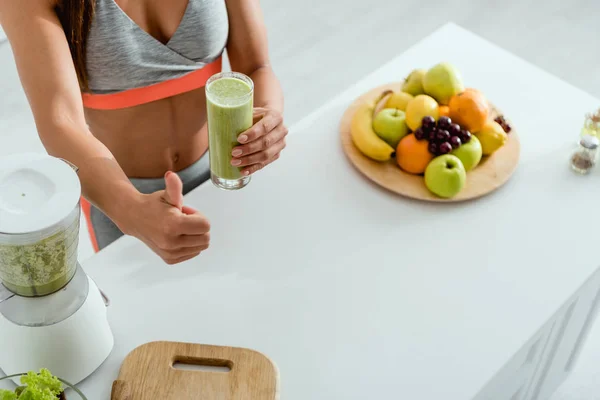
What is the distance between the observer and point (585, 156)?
156 cm

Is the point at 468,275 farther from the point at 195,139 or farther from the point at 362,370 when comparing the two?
the point at 195,139

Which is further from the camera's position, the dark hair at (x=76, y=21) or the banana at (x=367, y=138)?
the banana at (x=367, y=138)

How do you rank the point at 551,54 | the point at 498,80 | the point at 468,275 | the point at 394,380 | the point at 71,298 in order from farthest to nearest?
the point at 551,54, the point at 498,80, the point at 468,275, the point at 394,380, the point at 71,298

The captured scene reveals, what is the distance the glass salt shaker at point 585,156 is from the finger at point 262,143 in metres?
0.65

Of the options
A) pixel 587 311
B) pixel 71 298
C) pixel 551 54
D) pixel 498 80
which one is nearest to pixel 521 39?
pixel 551 54

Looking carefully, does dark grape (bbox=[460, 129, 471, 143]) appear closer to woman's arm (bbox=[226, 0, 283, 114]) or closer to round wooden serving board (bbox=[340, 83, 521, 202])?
round wooden serving board (bbox=[340, 83, 521, 202])

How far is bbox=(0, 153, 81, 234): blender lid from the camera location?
3.00ft

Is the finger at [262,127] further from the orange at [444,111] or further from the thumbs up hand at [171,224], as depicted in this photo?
the orange at [444,111]

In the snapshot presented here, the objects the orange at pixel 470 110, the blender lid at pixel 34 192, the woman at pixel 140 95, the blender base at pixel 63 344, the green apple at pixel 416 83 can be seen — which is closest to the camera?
the blender lid at pixel 34 192

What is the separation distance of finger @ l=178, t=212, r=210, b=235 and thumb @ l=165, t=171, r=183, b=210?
3cm

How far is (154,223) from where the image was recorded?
1118 mm

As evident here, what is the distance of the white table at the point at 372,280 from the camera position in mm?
1220

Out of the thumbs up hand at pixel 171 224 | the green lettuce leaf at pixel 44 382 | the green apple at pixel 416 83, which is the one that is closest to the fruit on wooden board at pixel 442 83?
the green apple at pixel 416 83

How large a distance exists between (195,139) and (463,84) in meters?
0.66
